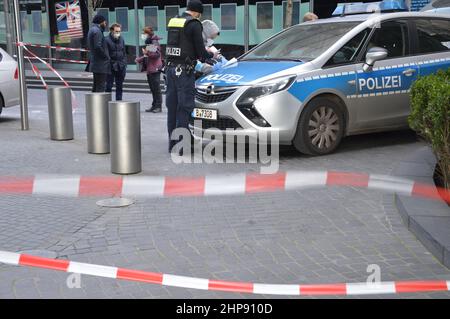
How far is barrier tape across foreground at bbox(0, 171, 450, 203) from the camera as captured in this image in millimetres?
6113

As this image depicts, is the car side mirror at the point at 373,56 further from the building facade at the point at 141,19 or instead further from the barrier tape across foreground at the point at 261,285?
the building facade at the point at 141,19

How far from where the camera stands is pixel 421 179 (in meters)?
6.03

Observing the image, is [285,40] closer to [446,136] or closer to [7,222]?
[446,136]

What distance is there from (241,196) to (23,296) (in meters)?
2.80

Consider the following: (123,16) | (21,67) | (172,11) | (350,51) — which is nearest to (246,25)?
(172,11)

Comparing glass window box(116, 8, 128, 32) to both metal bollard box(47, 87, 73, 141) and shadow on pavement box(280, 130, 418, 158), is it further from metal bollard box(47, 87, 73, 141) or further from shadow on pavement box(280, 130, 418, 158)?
shadow on pavement box(280, 130, 418, 158)

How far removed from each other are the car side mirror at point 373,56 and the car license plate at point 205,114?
6.98 feet

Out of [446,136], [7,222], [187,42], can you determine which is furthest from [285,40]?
[7,222]

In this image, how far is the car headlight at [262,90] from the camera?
7176 mm

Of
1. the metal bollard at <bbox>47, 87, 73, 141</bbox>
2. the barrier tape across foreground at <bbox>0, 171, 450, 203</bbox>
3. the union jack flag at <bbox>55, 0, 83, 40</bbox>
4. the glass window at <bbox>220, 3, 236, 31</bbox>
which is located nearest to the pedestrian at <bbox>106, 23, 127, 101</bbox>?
the metal bollard at <bbox>47, 87, 73, 141</bbox>

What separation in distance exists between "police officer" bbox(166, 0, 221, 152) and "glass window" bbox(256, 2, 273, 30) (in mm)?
13103

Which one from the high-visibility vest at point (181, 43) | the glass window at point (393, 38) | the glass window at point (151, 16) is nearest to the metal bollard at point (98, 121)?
the high-visibility vest at point (181, 43)

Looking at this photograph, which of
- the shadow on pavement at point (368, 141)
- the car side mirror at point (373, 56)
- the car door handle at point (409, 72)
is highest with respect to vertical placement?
the car side mirror at point (373, 56)

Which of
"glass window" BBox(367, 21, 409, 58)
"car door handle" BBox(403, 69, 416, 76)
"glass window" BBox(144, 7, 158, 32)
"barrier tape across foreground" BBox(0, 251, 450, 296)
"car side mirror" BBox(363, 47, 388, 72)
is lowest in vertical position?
"barrier tape across foreground" BBox(0, 251, 450, 296)
